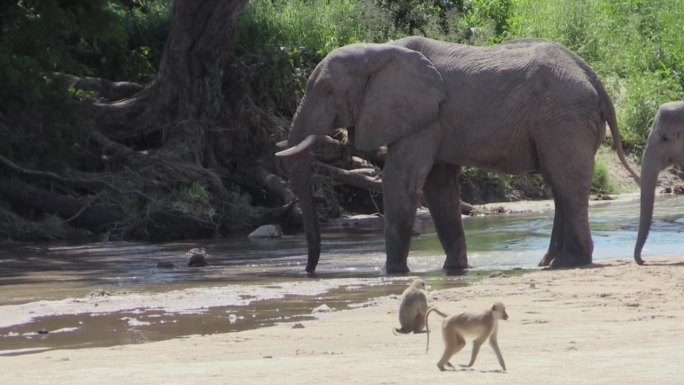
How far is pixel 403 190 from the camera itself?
Result: 14.5 metres

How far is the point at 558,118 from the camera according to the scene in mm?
14562

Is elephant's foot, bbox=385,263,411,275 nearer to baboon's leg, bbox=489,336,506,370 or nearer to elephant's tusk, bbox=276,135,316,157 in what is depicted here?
elephant's tusk, bbox=276,135,316,157

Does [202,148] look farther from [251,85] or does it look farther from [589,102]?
[589,102]

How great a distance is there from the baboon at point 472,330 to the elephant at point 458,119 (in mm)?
6543

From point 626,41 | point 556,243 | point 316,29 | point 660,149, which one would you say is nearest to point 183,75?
point 316,29

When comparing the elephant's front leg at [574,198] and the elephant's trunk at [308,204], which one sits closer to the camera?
the elephant's front leg at [574,198]

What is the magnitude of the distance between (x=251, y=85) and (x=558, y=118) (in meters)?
10.6

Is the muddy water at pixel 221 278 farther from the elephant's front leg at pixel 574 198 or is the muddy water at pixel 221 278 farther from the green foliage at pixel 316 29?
the green foliage at pixel 316 29

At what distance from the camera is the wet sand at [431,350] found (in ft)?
24.6

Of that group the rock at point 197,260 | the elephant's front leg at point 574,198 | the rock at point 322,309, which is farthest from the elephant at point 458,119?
the rock at point 322,309

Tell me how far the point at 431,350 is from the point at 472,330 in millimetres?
1003

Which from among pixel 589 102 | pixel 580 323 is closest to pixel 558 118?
pixel 589 102

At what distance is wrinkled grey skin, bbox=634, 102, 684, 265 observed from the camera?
14.0m

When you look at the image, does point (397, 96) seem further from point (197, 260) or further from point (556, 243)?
point (197, 260)
